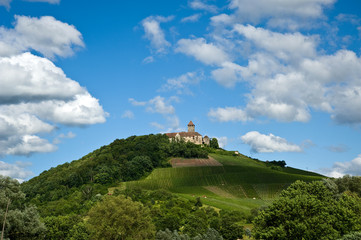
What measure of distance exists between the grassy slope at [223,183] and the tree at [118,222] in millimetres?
60960

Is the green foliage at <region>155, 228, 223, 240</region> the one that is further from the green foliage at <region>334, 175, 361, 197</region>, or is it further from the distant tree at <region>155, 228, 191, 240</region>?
the green foliage at <region>334, 175, 361, 197</region>

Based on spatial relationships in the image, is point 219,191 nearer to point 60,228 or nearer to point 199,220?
point 199,220

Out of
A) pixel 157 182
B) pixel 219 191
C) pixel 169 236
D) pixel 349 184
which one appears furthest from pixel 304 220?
pixel 157 182

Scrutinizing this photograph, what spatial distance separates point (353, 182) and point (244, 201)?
138ft

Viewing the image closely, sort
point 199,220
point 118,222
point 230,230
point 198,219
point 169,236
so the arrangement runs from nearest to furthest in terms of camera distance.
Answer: point 118,222
point 169,236
point 230,230
point 199,220
point 198,219

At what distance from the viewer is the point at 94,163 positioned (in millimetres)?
191875

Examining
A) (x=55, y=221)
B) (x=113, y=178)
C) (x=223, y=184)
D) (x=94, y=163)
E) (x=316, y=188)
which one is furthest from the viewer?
(x=94, y=163)

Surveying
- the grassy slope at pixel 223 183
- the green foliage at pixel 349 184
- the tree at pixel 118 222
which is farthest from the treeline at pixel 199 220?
the grassy slope at pixel 223 183

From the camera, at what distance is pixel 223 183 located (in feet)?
541

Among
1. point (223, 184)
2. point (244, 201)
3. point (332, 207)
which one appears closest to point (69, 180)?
point (223, 184)

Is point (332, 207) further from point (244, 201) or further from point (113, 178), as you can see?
point (113, 178)

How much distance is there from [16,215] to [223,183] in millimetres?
120542

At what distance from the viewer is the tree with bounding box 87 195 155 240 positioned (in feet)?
213

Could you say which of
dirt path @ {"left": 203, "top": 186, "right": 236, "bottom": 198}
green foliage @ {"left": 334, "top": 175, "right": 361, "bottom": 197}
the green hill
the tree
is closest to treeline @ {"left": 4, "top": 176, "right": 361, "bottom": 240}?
the tree
